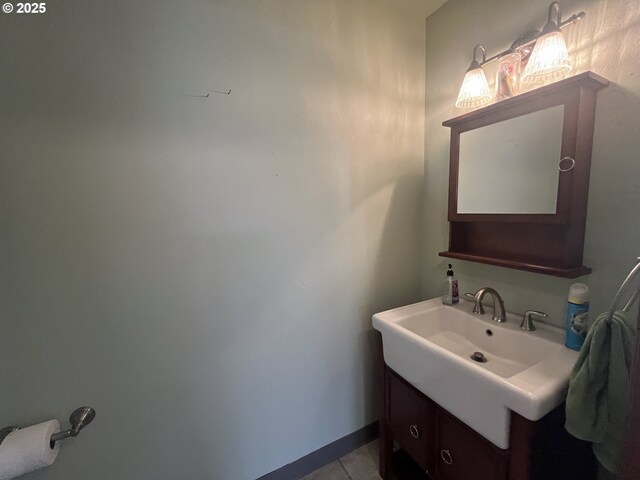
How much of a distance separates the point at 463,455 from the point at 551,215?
2.93ft

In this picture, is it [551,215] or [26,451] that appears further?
[551,215]

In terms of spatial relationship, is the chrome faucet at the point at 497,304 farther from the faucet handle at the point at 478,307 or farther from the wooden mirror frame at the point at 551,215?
the wooden mirror frame at the point at 551,215

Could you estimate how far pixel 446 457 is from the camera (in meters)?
0.95

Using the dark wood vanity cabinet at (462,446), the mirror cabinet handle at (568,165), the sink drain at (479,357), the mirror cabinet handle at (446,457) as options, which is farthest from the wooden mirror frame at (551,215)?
the mirror cabinet handle at (446,457)

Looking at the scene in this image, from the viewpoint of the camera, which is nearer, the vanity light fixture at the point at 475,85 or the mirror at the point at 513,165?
the mirror at the point at 513,165

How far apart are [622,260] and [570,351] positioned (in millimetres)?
345

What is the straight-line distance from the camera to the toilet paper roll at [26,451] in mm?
739

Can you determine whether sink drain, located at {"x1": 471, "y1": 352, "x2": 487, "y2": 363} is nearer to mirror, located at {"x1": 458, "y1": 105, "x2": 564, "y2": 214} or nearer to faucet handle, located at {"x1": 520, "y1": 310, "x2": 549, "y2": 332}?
faucet handle, located at {"x1": 520, "y1": 310, "x2": 549, "y2": 332}

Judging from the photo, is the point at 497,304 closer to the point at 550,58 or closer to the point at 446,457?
the point at 446,457

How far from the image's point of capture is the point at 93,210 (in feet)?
2.84

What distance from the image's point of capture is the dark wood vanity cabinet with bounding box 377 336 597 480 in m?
0.72

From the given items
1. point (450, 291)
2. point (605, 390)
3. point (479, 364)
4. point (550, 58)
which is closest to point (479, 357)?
point (479, 364)

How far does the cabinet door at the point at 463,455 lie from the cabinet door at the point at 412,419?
4 cm

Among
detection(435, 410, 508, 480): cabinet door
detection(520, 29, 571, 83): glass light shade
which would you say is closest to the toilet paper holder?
detection(435, 410, 508, 480): cabinet door
